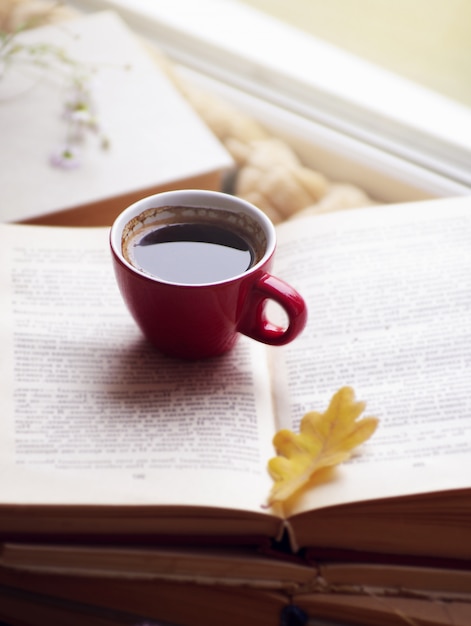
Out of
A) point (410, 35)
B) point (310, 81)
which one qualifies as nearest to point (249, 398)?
point (310, 81)

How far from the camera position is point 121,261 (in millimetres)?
572

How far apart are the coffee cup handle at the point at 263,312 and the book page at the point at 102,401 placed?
1.2 inches

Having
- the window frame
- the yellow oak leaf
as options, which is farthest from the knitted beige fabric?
the yellow oak leaf

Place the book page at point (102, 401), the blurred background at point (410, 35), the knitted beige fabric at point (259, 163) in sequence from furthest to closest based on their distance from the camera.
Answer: the blurred background at point (410, 35), the knitted beige fabric at point (259, 163), the book page at point (102, 401)

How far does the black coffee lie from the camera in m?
0.59

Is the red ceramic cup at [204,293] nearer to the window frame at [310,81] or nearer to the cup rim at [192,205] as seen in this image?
the cup rim at [192,205]

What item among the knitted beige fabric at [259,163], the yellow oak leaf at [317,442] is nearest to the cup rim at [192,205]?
the yellow oak leaf at [317,442]

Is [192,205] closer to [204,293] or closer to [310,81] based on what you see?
[204,293]

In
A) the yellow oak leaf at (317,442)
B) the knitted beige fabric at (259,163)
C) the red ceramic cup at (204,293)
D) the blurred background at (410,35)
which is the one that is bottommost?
the yellow oak leaf at (317,442)

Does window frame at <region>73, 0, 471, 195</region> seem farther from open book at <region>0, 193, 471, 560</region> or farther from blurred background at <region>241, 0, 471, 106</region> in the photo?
open book at <region>0, 193, 471, 560</region>

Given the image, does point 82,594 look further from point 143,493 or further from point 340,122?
point 340,122

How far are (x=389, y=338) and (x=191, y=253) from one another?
6.6 inches

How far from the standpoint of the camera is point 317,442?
1.82ft

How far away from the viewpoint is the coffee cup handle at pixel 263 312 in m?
0.58
